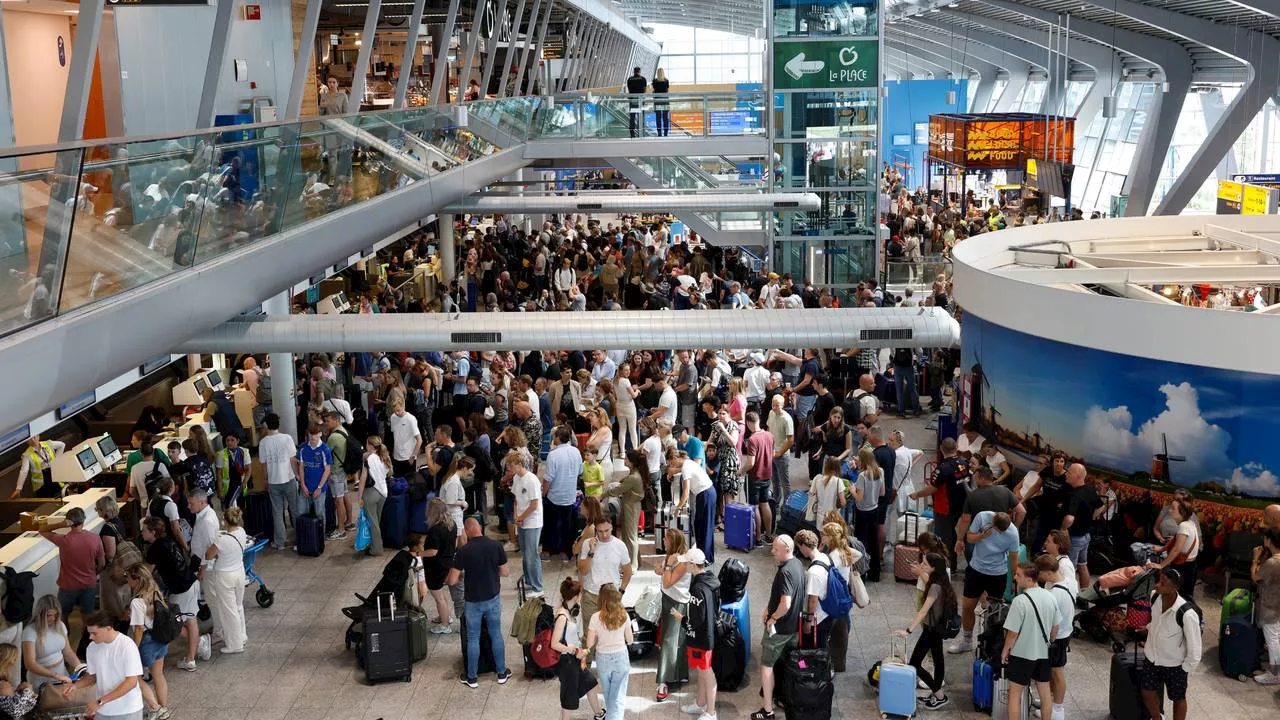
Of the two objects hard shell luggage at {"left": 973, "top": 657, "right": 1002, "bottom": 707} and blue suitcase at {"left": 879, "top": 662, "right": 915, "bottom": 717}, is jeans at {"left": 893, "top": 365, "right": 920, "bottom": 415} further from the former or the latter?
blue suitcase at {"left": 879, "top": 662, "right": 915, "bottom": 717}

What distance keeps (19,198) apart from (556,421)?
9.11m

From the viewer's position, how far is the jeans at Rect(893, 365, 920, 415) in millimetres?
17422

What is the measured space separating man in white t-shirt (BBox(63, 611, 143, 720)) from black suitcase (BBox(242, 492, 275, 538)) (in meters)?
4.49

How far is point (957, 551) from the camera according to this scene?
36.0ft

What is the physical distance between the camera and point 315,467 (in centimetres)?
1208

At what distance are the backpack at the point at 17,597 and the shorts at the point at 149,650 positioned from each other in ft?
2.97

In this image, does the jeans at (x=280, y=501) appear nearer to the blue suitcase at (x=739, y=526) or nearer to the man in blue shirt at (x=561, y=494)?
the man in blue shirt at (x=561, y=494)

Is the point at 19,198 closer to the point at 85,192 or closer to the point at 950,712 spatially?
the point at 85,192

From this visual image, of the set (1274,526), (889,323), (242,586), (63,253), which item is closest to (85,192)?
(63,253)

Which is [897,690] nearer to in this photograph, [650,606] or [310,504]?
[650,606]

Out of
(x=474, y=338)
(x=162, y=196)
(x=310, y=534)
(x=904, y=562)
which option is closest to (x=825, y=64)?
(x=474, y=338)

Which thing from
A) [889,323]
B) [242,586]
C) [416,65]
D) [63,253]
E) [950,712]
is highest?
[416,65]

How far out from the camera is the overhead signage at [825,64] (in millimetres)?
24594

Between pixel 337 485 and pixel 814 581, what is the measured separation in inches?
224
